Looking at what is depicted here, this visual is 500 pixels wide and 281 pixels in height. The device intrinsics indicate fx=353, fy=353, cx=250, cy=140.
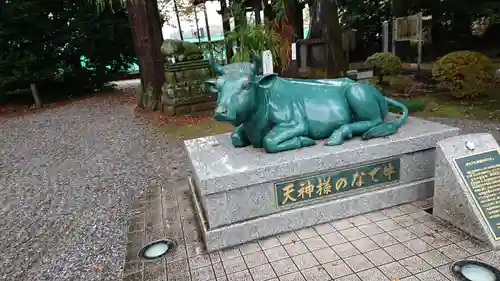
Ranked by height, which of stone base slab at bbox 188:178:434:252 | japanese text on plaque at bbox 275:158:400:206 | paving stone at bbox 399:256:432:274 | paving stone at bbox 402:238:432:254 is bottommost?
paving stone at bbox 399:256:432:274

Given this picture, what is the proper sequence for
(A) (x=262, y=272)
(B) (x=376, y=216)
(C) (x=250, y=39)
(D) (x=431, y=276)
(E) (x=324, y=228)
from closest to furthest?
(D) (x=431, y=276)
(A) (x=262, y=272)
(E) (x=324, y=228)
(B) (x=376, y=216)
(C) (x=250, y=39)

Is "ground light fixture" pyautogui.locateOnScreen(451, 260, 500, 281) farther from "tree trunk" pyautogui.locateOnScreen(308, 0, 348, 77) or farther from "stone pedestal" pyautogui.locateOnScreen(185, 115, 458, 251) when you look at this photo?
"tree trunk" pyautogui.locateOnScreen(308, 0, 348, 77)

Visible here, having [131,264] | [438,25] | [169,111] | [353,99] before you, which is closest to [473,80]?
[353,99]

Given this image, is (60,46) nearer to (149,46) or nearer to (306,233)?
(149,46)

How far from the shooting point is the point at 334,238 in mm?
3158

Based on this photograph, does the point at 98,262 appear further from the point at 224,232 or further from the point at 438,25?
the point at 438,25

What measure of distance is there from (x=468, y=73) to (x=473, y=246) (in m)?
6.94

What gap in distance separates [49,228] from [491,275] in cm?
445

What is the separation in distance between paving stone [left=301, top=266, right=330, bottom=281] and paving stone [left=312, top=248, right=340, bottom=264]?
104 millimetres

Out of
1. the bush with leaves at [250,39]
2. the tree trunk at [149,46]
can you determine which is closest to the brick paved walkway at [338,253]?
the bush with leaves at [250,39]

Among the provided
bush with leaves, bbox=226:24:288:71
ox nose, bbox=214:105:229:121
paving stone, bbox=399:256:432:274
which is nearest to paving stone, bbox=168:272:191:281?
ox nose, bbox=214:105:229:121

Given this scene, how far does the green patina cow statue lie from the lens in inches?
131

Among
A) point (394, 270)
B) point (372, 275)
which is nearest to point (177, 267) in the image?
point (372, 275)

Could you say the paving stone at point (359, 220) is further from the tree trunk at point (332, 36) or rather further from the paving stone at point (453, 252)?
the tree trunk at point (332, 36)
